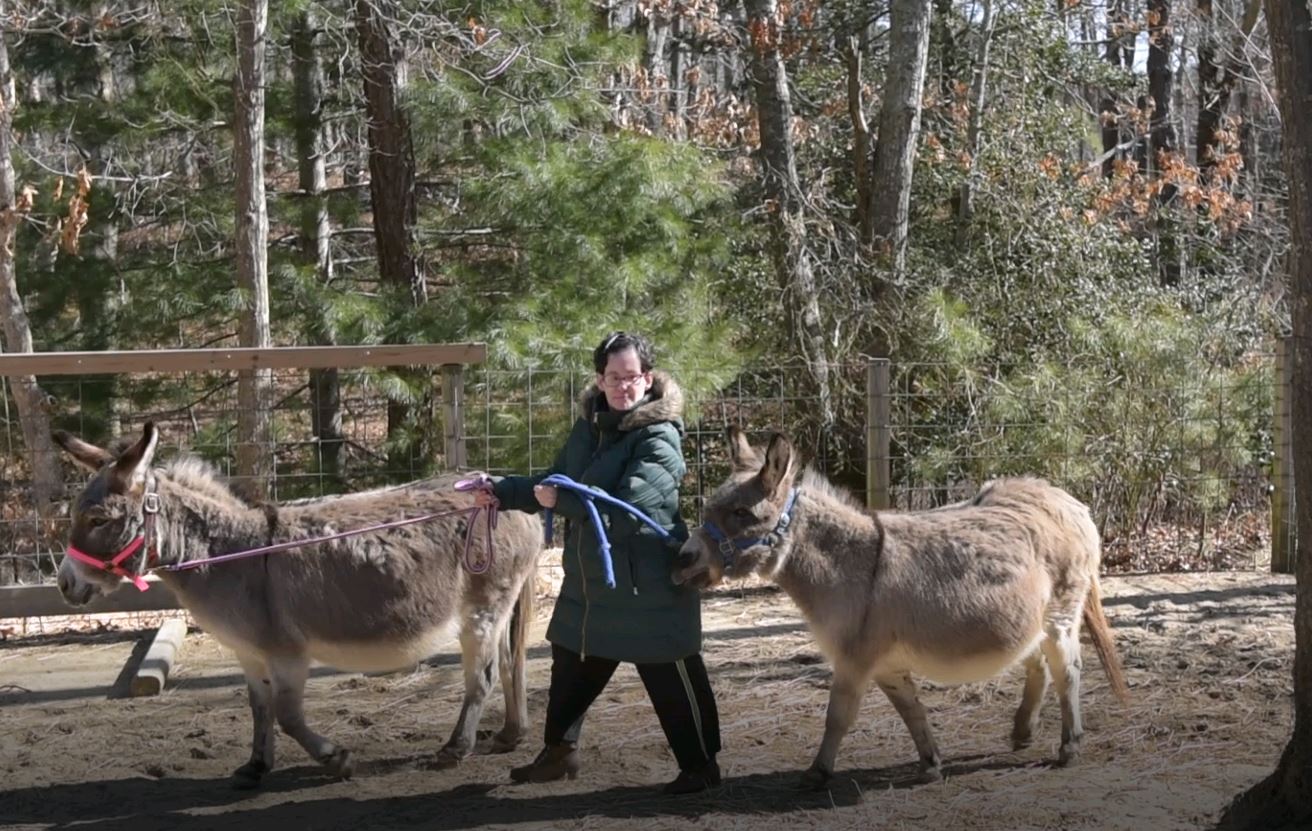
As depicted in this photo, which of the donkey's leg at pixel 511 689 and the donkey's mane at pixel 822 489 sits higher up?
the donkey's mane at pixel 822 489

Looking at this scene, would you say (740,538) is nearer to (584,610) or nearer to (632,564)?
(632,564)

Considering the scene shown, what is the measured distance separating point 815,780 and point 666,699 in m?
0.72

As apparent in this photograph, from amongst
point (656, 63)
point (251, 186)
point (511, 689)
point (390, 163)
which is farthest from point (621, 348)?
point (656, 63)

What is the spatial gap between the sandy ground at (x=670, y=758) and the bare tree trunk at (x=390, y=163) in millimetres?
4655

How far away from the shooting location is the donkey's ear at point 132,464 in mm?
5758

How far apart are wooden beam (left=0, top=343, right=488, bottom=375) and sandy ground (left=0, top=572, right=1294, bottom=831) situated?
1.80 m

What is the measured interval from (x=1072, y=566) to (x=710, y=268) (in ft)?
21.2

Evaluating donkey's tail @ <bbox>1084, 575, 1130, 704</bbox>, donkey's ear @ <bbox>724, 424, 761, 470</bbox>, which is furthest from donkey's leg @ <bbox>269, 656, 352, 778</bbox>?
donkey's tail @ <bbox>1084, 575, 1130, 704</bbox>

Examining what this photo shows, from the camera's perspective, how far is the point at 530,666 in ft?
26.7

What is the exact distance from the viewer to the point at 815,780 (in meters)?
5.63

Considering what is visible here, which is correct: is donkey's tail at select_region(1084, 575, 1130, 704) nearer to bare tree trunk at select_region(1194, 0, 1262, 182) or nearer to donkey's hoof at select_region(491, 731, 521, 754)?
donkey's hoof at select_region(491, 731, 521, 754)

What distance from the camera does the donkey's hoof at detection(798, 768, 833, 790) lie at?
221 inches

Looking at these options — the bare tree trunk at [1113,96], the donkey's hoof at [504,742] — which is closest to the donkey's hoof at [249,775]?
the donkey's hoof at [504,742]

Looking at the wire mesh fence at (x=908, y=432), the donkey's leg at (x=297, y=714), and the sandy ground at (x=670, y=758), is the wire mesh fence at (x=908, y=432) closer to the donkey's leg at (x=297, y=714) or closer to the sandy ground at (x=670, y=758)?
the sandy ground at (x=670, y=758)
